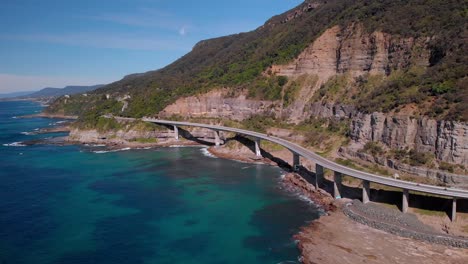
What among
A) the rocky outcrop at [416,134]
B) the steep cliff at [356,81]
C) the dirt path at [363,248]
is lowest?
the dirt path at [363,248]

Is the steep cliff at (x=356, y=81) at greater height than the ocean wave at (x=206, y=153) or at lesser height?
greater

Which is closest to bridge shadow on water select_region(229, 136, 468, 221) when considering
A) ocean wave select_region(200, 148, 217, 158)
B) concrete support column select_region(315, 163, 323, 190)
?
concrete support column select_region(315, 163, 323, 190)

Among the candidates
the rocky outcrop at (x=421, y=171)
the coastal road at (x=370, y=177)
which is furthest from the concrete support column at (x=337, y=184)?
the rocky outcrop at (x=421, y=171)

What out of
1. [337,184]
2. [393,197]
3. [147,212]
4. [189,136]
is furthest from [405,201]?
[189,136]

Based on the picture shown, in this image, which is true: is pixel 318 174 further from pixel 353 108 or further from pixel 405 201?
pixel 353 108

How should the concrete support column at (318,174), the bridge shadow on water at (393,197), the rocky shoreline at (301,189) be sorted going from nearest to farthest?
1. the rocky shoreline at (301,189)
2. the bridge shadow on water at (393,197)
3. the concrete support column at (318,174)

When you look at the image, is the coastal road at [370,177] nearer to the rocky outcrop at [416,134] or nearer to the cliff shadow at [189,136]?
the rocky outcrop at [416,134]

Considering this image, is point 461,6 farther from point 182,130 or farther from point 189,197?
point 182,130
